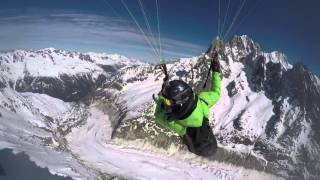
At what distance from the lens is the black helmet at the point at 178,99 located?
14.3m

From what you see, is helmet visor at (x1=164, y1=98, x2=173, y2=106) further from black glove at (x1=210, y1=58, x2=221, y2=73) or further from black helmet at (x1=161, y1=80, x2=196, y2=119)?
black glove at (x1=210, y1=58, x2=221, y2=73)

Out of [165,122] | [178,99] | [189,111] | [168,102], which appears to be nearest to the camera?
[178,99]

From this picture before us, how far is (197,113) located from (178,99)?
140 centimetres

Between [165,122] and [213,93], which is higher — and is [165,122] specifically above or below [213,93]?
below

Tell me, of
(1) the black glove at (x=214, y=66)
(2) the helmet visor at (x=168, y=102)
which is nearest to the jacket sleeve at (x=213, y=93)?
(1) the black glove at (x=214, y=66)

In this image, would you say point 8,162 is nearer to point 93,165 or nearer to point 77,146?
point 93,165

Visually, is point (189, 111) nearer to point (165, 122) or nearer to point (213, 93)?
point (165, 122)

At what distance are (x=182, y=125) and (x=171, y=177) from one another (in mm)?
175098

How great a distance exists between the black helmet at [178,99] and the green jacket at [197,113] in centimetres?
42

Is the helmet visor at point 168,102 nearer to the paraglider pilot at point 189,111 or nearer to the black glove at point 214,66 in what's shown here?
the paraglider pilot at point 189,111

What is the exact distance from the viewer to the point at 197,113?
15.4m

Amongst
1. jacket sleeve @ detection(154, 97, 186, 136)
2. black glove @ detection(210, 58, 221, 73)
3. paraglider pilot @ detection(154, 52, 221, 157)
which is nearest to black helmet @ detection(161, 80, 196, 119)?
paraglider pilot @ detection(154, 52, 221, 157)

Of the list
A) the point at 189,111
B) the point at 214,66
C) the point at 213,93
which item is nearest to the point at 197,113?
the point at 189,111

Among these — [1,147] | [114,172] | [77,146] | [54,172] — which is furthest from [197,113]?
[77,146]
